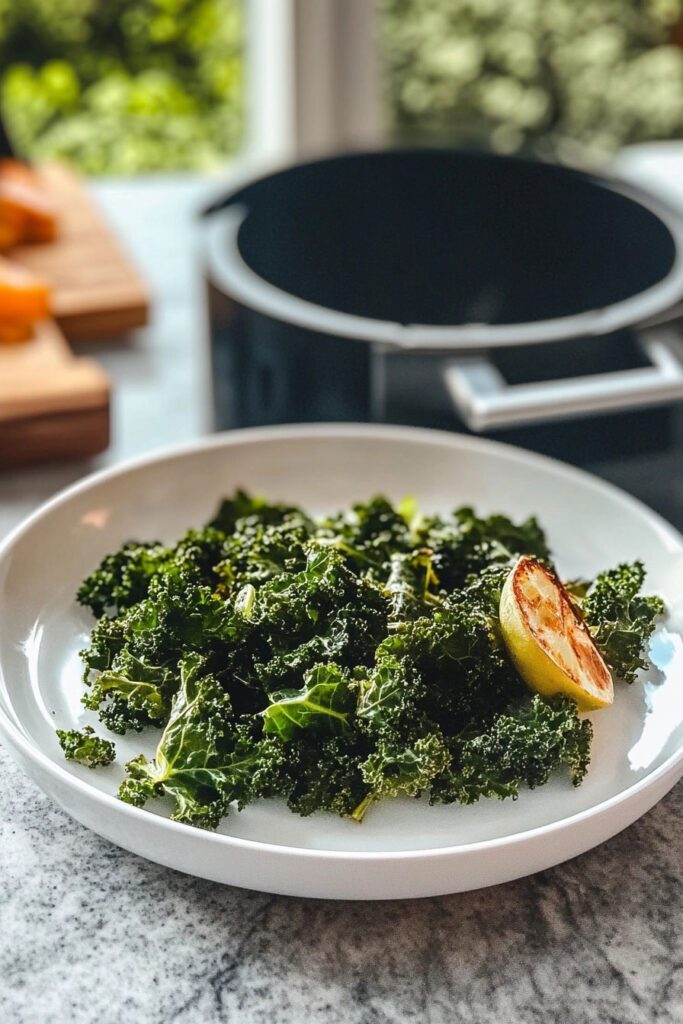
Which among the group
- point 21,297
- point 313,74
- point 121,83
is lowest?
point 121,83

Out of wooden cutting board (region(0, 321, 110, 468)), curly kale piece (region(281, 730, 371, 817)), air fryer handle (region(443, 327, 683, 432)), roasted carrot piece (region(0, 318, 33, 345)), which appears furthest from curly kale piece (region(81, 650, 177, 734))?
roasted carrot piece (region(0, 318, 33, 345))

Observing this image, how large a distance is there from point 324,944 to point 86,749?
213mm

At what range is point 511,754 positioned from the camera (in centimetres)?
80

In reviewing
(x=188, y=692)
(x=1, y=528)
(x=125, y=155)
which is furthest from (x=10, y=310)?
(x=125, y=155)

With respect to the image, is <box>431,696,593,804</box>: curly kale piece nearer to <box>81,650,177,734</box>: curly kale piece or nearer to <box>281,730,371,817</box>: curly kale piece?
<box>281,730,371,817</box>: curly kale piece

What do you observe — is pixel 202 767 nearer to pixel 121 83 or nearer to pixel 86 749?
pixel 86 749

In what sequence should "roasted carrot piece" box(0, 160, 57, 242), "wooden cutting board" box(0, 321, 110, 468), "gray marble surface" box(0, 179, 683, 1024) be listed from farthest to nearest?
1. "roasted carrot piece" box(0, 160, 57, 242)
2. "wooden cutting board" box(0, 321, 110, 468)
3. "gray marble surface" box(0, 179, 683, 1024)

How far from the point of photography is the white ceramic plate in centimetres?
76

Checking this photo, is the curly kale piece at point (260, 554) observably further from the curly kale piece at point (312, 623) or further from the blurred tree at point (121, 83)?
the blurred tree at point (121, 83)

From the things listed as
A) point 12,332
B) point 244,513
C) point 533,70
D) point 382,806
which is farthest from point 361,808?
point 533,70

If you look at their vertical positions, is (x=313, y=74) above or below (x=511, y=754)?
below

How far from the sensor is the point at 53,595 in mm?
1036

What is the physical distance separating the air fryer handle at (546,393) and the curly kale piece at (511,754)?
45 centimetres

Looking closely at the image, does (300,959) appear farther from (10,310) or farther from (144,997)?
(10,310)
